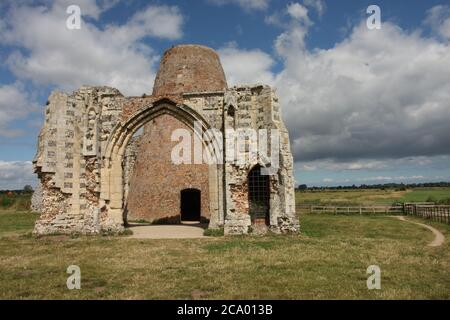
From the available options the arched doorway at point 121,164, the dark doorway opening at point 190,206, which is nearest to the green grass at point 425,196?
the dark doorway opening at point 190,206

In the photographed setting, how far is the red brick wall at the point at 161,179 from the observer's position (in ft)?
65.8

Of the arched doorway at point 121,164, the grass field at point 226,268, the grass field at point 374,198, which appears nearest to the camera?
the grass field at point 226,268

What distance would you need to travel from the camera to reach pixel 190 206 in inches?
882

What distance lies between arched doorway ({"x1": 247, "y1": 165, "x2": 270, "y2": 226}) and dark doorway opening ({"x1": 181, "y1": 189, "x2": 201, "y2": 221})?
803 cm

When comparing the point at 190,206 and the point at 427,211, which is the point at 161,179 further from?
the point at 427,211

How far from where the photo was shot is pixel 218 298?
17.6ft

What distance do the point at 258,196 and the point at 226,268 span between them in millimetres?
7233

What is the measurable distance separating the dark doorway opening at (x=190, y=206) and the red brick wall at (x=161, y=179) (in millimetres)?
2065

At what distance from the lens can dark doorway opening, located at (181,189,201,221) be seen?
22.2 meters

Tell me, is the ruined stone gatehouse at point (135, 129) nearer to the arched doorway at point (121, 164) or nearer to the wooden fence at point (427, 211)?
the arched doorway at point (121, 164)
